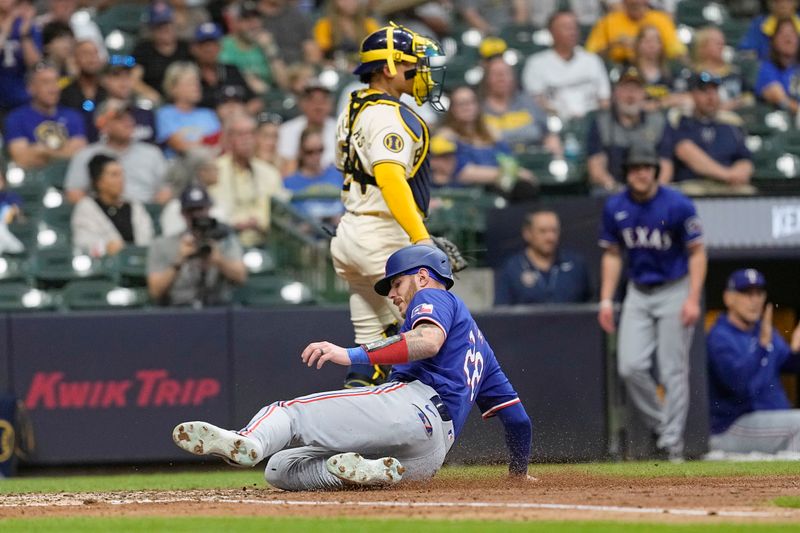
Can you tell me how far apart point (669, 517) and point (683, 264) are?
4.97 m

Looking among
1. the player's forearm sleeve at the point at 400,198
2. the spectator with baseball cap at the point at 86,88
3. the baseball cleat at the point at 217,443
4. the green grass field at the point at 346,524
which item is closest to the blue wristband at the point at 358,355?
the baseball cleat at the point at 217,443

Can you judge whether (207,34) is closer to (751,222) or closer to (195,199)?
(195,199)

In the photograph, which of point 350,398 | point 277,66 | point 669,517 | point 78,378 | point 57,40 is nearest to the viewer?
point 669,517

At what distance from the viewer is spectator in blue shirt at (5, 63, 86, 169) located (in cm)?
1162

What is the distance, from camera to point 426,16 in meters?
14.3

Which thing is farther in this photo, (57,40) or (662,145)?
(57,40)

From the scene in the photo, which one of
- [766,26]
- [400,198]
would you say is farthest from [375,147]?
[766,26]

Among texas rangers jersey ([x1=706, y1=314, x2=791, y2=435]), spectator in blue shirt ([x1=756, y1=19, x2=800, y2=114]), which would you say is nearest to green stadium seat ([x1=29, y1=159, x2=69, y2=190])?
texas rangers jersey ([x1=706, y1=314, x2=791, y2=435])

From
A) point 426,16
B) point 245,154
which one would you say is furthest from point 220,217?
point 426,16

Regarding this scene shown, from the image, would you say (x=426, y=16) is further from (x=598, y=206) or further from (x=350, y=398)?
(x=350, y=398)

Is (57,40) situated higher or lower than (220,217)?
higher

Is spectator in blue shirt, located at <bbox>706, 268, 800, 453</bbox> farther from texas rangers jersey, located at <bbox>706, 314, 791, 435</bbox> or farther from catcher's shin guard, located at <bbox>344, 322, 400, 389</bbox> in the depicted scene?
catcher's shin guard, located at <bbox>344, 322, 400, 389</bbox>

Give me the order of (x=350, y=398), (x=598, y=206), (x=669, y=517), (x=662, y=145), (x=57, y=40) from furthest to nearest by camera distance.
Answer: (x=57, y=40) → (x=662, y=145) → (x=598, y=206) → (x=350, y=398) → (x=669, y=517)

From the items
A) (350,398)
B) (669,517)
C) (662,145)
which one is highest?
(662,145)
